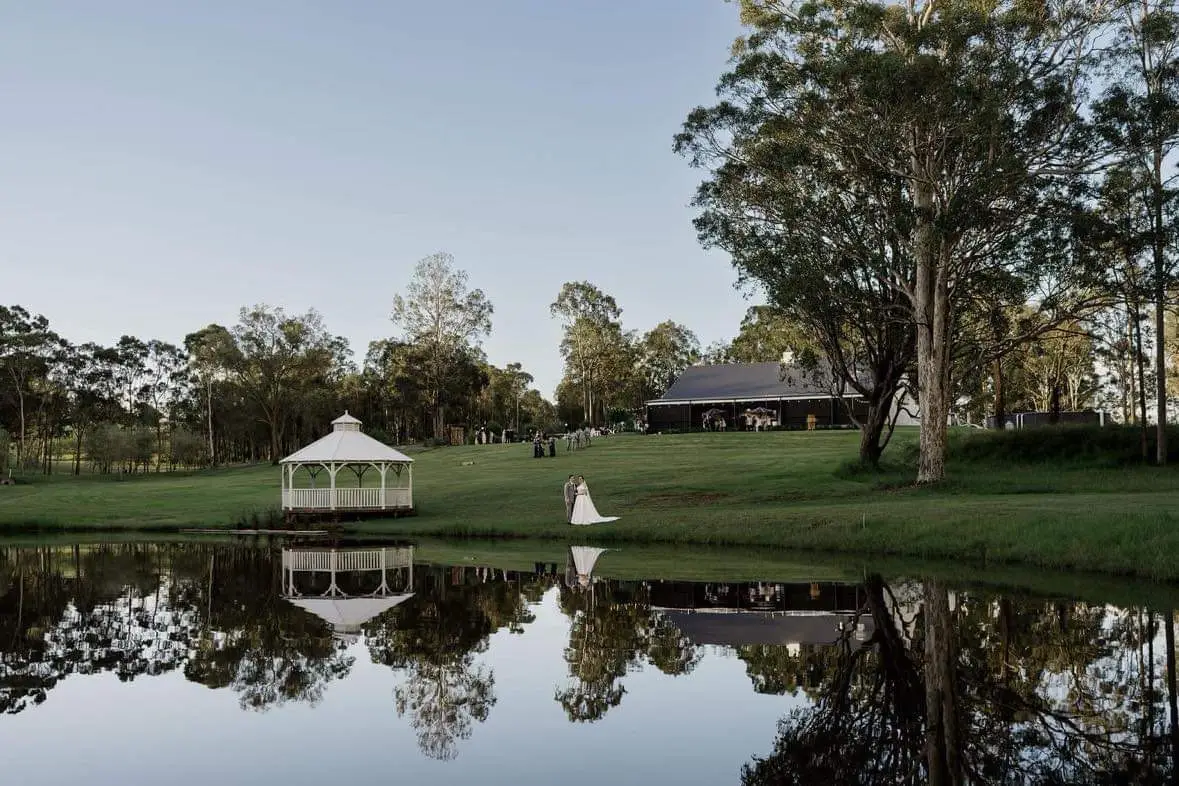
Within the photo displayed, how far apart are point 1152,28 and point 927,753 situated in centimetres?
2784

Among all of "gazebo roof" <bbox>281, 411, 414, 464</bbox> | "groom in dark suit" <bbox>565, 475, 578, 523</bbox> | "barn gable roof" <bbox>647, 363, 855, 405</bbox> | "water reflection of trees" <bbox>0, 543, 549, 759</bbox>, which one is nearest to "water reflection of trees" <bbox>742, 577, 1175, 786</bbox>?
"water reflection of trees" <bbox>0, 543, 549, 759</bbox>

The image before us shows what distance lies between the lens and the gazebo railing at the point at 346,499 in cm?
3559

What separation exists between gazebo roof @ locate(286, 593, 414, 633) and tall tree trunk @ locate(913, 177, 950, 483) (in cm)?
1965

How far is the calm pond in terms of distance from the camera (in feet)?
27.3

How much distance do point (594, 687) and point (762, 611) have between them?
5.07 metres

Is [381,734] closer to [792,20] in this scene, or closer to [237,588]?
[237,588]

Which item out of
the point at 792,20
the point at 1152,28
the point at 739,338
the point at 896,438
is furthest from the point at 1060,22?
the point at 739,338

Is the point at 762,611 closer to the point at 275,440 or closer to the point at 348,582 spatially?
the point at 348,582

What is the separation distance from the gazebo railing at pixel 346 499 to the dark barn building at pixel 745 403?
31.3 metres

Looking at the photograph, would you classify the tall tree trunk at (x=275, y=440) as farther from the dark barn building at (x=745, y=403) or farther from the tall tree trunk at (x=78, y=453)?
the dark barn building at (x=745, y=403)

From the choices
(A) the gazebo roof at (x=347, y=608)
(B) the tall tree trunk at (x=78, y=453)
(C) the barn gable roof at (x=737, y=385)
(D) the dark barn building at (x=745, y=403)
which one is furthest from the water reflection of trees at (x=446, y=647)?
(B) the tall tree trunk at (x=78, y=453)

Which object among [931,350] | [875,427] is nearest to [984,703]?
[931,350]

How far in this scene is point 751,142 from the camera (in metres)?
32.6

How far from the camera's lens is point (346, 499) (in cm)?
3631
